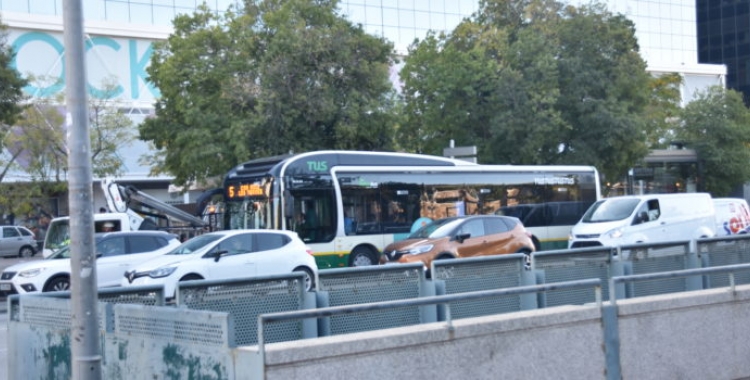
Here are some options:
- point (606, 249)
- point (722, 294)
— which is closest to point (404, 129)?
point (606, 249)

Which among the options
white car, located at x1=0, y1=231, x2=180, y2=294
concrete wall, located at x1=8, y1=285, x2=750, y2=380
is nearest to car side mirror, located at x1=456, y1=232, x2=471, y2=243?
white car, located at x1=0, y1=231, x2=180, y2=294

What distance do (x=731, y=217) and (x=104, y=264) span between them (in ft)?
62.2

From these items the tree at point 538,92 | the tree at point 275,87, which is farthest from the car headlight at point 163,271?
the tree at point 538,92

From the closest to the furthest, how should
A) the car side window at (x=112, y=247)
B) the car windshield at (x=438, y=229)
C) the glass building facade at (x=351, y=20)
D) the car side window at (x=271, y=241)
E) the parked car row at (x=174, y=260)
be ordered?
the parked car row at (x=174, y=260) → the car side window at (x=271, y=241) → the car side window at (x=112, y=247) → the car windshield at (x=438, y=229) → the glass building facade at (x=351, y=20)

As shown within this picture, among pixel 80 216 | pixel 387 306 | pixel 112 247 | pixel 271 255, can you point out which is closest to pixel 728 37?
pixel 271 255

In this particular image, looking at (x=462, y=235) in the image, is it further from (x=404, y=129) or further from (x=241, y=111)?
(x=404, y=129)

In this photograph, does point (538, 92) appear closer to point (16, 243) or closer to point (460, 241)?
point (460, 241)

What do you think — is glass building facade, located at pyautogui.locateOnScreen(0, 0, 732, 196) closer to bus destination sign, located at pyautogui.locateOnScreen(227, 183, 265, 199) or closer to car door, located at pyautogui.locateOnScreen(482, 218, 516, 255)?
bus destination sign, located at pyautogui.locateOnScreen(227, 183, 265, 199)

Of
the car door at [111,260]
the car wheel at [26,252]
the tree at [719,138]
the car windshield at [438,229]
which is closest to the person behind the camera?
the car door at [111,260]

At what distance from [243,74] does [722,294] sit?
23918 millimetres

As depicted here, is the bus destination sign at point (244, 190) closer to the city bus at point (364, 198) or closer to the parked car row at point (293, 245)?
the city bus at point (364, 198)

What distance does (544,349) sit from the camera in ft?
27.1

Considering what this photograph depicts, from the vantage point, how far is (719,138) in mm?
50969

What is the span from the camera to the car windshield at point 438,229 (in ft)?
70.5
